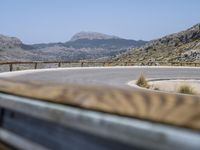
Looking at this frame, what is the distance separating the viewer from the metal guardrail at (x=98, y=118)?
6.03 feet

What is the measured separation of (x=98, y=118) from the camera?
216 cm

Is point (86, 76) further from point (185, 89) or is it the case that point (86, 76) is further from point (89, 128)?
point (89, 128)

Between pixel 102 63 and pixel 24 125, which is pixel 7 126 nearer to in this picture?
pixel 24 125

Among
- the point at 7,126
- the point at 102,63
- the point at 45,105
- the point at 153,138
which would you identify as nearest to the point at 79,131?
the point at 45,105

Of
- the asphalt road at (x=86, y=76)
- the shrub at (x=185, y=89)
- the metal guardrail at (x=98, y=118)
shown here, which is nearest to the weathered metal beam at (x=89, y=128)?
the metal guardrail at (x=98, y=118)

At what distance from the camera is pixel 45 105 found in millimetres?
2596

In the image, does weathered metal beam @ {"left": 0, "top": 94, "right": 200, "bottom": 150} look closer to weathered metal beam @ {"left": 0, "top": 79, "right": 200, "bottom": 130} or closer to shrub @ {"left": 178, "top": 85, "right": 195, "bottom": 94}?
weathered metal beam @ {"left": 0, "top": 79, "right": 200, "bottom": 130}

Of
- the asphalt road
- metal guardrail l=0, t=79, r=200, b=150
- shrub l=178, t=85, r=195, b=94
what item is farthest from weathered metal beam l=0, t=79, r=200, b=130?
shrub l=178, t=85, r=195, b=94

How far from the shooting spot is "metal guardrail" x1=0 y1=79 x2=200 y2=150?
6.03 feet

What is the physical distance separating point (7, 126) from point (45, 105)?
2.22 ft

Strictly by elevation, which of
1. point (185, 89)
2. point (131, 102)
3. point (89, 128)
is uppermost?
point (131, 102)

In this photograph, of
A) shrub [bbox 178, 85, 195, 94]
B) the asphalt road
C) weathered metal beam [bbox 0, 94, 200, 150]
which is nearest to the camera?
weathered metal beam [bbox 0, 94, 200, 150]

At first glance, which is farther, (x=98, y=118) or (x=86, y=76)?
(x=86, y=76)

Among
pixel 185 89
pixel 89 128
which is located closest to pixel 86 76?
pixel 185 89
